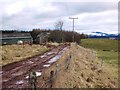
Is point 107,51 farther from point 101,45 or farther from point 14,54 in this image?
point 14,54

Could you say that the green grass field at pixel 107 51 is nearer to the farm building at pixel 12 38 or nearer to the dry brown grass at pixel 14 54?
the dry brown grass at pixel 14 54

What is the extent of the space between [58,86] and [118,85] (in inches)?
391

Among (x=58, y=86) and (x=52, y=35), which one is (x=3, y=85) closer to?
(x=58, y=86)

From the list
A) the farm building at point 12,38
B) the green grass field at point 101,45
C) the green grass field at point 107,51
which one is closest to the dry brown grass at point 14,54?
the green grass field at point 107,51

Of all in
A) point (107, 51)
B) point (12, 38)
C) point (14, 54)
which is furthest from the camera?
point (12, 38)

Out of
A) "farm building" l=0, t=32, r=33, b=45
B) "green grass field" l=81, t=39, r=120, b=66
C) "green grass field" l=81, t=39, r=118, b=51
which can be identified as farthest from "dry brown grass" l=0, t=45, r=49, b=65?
"green grass field" l=81, t=39, r=118, b=51

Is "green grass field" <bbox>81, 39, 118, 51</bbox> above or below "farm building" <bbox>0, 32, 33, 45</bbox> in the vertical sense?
below

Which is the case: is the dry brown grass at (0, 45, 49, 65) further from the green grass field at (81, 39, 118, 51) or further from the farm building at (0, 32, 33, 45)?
the green grass field at (81, 39, 118, 51)

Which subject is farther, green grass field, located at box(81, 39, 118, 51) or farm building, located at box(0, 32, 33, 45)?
green grass field, located at box(81, 39, 118, 51)

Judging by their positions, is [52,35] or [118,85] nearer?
[118,85]

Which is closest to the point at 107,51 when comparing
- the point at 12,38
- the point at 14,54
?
the point at 12,38

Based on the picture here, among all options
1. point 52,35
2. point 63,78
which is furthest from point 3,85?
point 52,35

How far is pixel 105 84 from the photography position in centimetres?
2203

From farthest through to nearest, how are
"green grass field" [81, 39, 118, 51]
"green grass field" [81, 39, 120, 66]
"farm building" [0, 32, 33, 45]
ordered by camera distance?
"green grass field" [81, 39, 118, 51] → "farm building" [0, 32, 33, 45] → "green grass field" [81, 39, 120, 66]
